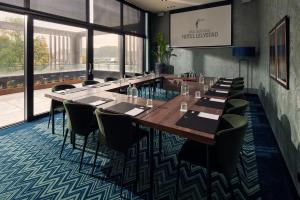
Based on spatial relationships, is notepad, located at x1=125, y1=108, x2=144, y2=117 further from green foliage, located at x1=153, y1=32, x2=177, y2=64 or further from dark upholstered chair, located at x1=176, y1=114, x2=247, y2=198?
green foliage, located at x1=153, y1=32, x2=177, y2=64

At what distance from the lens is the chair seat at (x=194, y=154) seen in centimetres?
184

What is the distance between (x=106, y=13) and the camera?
256 inches

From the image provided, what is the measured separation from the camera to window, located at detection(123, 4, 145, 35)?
7.60 m

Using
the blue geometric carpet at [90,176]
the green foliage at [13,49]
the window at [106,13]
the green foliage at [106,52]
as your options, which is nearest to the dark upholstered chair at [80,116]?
the blue geometric carpet at [90,176]

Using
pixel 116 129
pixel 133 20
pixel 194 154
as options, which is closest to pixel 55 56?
pixel 133 20

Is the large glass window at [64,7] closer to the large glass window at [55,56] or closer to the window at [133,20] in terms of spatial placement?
the large glass window at [55,56]

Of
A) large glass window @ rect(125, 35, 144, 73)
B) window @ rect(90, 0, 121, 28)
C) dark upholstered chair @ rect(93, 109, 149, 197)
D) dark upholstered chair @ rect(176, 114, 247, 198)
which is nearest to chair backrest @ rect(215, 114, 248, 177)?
dark upholstered chair @ rect(176, 114, 247, 198)

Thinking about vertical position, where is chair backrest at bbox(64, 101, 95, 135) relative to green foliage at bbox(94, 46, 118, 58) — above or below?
below

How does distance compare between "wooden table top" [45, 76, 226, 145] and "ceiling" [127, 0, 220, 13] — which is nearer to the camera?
"wooden table top" [45, 76, 226, 145]

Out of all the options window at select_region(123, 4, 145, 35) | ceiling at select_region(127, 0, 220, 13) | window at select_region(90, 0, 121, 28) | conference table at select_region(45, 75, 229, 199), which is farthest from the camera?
window at select_region(123, 4, 145, 35)

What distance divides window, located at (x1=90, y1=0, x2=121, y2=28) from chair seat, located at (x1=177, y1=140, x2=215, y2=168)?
5.05 m

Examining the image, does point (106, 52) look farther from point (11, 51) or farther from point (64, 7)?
point (11, 51)

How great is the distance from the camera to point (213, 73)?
8.16 m

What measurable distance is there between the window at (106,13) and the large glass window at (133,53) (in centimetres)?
92
